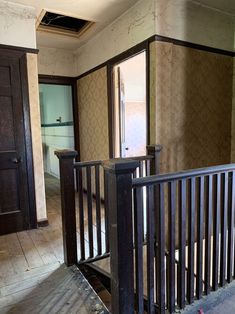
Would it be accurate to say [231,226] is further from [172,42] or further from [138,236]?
[172,42]

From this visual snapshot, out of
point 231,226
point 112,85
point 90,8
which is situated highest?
point 90,8

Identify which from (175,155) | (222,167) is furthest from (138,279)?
(175,155)

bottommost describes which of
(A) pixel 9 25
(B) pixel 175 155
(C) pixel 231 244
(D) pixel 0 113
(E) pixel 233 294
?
(E) pixel 233 294

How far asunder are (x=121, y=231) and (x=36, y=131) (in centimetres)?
205

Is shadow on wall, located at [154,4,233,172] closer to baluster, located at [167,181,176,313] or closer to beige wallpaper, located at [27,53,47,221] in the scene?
baluster, located at [167,181,176,313]

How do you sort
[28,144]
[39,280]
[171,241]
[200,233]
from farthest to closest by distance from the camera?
[28,144] < [39,280] < [200,233] < [171,241]

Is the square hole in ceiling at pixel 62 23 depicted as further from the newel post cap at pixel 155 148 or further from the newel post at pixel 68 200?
the newel post at pixel 68 200

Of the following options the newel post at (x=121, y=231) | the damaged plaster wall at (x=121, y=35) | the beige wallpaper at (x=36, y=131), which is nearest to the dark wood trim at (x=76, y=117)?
the damaged plaster wall at (x=121, y=35)

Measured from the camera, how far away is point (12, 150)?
9.04 ft

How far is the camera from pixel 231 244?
177 cm

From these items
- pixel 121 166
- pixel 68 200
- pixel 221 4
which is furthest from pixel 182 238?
pixel 221 4

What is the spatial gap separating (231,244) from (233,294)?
38 cm

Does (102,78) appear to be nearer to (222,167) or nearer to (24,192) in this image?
(24,192)

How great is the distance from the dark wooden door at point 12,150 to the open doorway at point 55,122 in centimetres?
56
